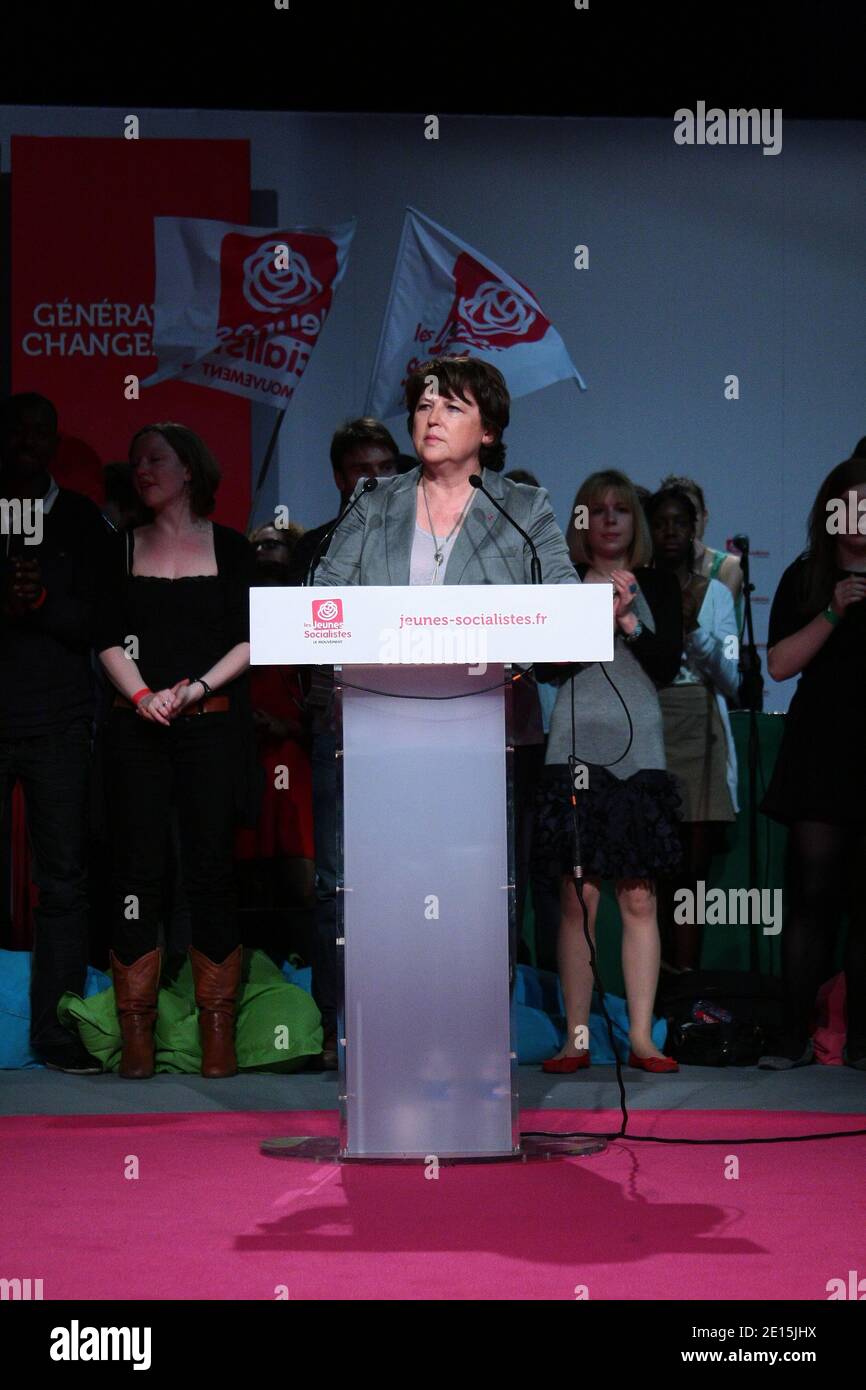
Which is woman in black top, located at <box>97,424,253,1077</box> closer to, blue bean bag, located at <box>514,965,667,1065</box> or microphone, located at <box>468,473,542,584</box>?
blue bean bag, located at <box>514,965,667,1065</box>

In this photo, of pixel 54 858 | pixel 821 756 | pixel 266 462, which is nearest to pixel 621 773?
pixel 821 756

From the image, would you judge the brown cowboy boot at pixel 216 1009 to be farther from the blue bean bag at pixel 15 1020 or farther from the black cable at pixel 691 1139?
the black cable at pixel 691 1139

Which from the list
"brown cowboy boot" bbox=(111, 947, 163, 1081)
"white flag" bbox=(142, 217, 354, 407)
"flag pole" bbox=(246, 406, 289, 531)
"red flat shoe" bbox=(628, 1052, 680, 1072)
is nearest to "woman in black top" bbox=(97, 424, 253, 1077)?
"brown cowboy boot" bbox=(111, 947, 163, 1081)

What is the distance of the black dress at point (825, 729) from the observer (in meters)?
4.49

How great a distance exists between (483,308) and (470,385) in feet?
12.3

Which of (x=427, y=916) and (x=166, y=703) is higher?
(x=166, y=703)

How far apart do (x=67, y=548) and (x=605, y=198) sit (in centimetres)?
424

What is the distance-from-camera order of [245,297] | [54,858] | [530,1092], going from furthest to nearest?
[245,297] < [54,858] < [530,1092]

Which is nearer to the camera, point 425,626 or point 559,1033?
point 425,626

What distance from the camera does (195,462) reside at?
178 inches

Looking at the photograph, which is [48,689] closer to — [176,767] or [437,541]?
[176,767]

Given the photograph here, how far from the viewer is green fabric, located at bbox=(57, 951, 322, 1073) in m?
4.39

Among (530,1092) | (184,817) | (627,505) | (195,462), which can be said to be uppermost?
(195,462)

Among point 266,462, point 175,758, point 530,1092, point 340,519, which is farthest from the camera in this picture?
point 266,462
